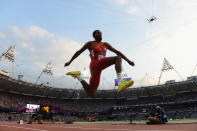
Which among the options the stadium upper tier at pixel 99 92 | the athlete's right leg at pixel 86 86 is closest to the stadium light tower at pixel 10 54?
the stadium upper tier at pixel 99 92

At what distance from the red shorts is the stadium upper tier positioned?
38973mm

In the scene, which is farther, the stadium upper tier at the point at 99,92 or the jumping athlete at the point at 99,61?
the stadium upper tier at the point at 99,92

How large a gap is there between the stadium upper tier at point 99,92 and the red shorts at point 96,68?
1534 inches

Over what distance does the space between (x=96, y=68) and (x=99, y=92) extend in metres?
50.2

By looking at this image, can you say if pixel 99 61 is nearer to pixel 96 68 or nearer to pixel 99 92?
pixel 96 68

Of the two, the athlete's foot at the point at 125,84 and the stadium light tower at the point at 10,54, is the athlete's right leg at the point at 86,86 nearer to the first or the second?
the athlete's foot at the point at 125,84

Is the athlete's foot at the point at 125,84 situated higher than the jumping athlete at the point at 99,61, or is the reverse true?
the jumping athlete at the point at 99,61

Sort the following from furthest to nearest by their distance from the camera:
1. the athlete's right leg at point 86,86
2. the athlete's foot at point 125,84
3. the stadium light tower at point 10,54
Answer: the stadium light tower at point 10,54 → the athlete's right leg at point 86,86 → the athlete's foot at point 125,84

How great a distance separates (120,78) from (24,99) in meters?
48.6

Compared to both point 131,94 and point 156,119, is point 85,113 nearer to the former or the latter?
A: point 131,94

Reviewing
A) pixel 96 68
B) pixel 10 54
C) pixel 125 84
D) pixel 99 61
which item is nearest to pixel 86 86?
pixel 96 68

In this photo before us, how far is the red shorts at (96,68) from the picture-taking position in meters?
3.92

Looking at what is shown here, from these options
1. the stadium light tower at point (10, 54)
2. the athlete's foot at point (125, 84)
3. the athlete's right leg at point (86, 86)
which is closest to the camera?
the athlete's foot at point (125, 84)

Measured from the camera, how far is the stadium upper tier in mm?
41800
